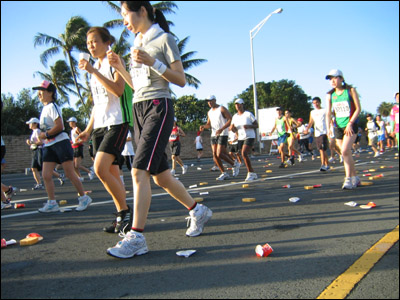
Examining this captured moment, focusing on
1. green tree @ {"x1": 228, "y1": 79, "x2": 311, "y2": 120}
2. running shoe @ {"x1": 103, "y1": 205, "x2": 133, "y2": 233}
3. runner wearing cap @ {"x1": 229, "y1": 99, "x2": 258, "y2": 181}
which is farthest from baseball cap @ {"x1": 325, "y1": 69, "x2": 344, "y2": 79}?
green tree @ {"x1": 228, "y1": 79, "x2": 311, "y2": 120}

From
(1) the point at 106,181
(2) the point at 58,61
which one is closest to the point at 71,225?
(1) the point at 106,181

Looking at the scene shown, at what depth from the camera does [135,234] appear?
2816 millimetres

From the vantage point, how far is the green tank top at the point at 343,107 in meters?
5.96

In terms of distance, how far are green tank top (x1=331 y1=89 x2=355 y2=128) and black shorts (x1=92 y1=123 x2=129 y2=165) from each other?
3.93 metres

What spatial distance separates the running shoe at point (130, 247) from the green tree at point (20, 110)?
2709 centimetres

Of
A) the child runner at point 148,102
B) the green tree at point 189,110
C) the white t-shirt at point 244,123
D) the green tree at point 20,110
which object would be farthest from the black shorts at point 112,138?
the green tree at point 189,110

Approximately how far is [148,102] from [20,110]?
29734 mm

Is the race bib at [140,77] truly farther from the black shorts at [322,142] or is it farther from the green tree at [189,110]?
the green tree at [189,110]

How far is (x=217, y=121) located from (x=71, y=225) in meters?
5.52

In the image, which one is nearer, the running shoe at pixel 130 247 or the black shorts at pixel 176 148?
the running shoe at pixel 130 247

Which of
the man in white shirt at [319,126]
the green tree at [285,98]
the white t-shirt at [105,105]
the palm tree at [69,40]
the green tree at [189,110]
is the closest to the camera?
the white t-shirt at [105,105]

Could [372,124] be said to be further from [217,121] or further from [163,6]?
[163,6]

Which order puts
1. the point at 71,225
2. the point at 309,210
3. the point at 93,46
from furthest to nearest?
the point at 309,210 → the point at 71,225 → the point at 93,46

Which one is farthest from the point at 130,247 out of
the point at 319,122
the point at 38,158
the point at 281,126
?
the point at 281,126
